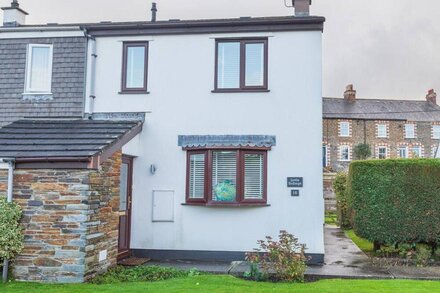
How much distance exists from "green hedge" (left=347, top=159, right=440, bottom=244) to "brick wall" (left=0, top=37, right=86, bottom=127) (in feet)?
26.9

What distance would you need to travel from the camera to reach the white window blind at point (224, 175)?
10.5 meters

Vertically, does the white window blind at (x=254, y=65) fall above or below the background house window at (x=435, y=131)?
below

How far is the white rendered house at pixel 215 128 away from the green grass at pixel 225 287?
2.63 metres

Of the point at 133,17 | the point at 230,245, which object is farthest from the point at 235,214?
the point at 133,17

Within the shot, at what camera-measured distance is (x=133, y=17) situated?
1595 centimetres

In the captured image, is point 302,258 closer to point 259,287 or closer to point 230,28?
point 259,287

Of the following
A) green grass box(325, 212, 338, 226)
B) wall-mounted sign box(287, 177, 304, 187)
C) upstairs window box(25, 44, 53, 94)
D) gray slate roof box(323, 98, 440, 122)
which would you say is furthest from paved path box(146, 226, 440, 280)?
gray slate roof box(323, 98, 440, 122)

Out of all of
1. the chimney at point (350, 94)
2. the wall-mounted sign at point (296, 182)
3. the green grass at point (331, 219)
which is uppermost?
the chimney at point (350, 94)

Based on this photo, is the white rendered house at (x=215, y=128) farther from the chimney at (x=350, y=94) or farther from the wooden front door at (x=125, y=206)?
the chimney at (x=350, y=94)

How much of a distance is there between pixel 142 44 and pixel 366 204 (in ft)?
24.7

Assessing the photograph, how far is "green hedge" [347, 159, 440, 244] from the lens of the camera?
1093 centimetres

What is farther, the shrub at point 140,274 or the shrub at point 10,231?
the shrub at point 140,274

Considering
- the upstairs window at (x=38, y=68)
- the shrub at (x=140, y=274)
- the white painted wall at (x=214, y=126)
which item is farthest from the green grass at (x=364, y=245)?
the upstairs window at (x=38, y=68)

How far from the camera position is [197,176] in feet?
35.2
